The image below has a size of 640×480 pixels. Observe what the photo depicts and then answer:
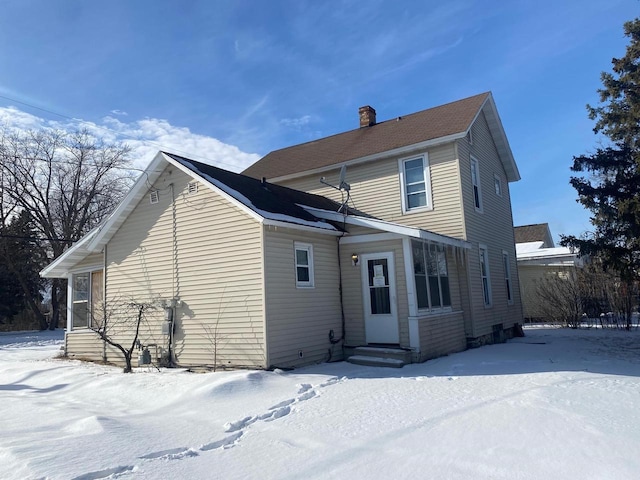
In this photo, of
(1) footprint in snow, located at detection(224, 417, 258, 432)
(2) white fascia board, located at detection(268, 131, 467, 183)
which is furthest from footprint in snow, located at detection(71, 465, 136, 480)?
(2) white fascia board, located at detection(268, 131, 467, 183)

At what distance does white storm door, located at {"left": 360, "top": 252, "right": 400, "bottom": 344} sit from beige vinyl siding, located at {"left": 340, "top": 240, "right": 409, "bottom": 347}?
0.10 meters

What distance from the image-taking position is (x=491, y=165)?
55.6ft

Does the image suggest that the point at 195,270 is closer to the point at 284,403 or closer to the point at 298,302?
the point at 298,302

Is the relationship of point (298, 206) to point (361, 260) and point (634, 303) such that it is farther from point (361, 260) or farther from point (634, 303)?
A: point (634, 303)

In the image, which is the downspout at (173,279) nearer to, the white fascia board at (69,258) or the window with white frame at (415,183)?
the white fascia board at (69,258)

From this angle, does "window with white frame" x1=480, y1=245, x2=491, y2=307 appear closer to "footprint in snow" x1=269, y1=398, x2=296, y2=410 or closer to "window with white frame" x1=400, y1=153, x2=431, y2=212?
"window with white frame" x1=400, y1=153, x2=431, y2=212

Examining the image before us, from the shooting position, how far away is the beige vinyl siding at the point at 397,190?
1376 centimetres

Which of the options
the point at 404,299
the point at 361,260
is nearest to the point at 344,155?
the point at 361,260

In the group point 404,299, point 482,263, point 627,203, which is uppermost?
point 627,203

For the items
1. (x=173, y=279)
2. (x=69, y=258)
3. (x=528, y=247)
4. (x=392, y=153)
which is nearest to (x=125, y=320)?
(x=173, y=279)


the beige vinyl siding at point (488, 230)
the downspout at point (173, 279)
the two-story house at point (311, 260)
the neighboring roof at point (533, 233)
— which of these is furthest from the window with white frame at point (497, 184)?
the neighboring roof at point (533, 233)

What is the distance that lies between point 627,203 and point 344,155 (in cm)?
805

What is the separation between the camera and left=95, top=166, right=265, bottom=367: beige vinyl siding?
10.0 meters

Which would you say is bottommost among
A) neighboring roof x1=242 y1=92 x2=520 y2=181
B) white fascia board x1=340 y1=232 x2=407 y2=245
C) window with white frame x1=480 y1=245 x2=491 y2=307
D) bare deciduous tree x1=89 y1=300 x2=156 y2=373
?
bare deciduous tree x1=89 y1=300 x2=156 y2=373
